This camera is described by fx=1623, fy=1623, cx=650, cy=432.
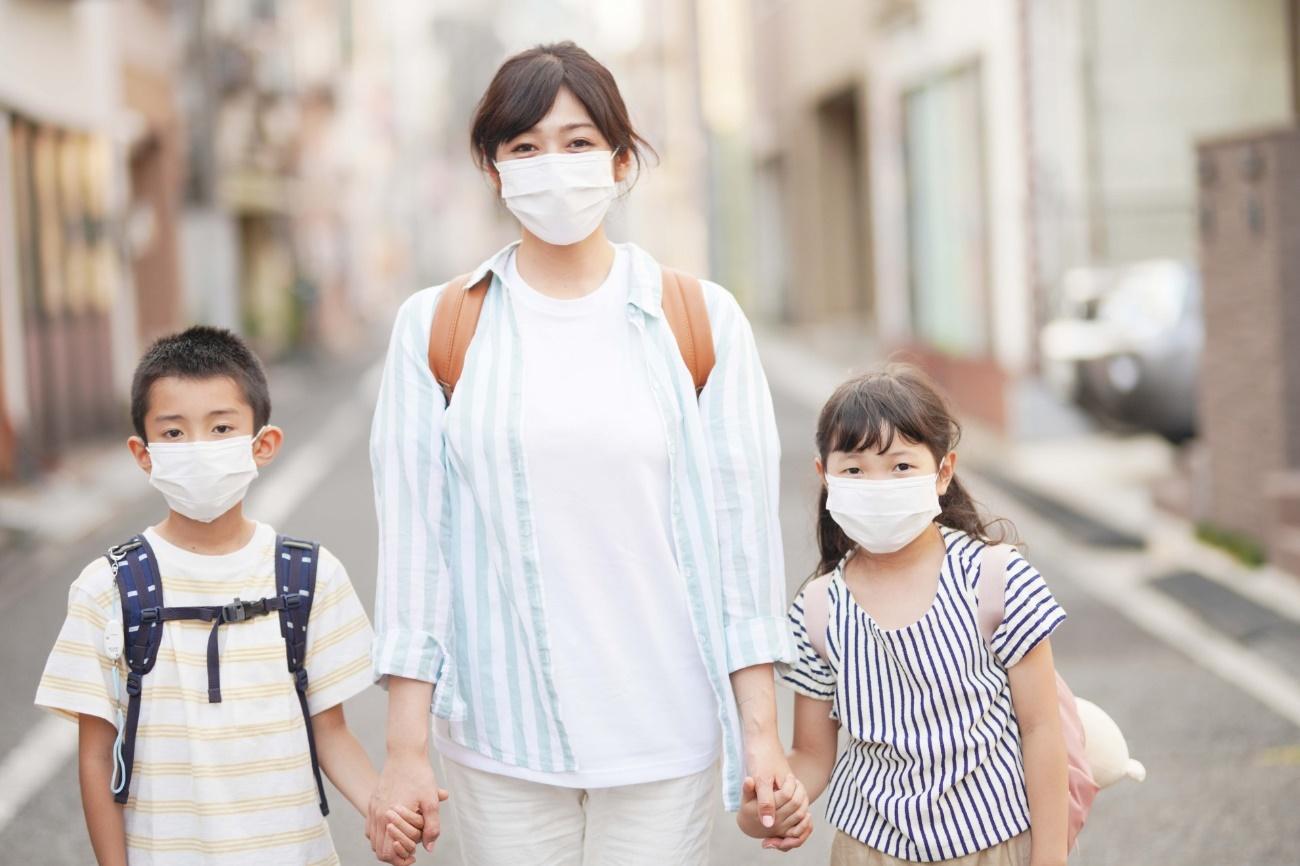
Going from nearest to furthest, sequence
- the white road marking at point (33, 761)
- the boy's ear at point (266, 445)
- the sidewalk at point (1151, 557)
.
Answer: the boy's ear at point (266, 445) < the white road marking at point (33, 761) < the sidewalk at point (1151, 557)

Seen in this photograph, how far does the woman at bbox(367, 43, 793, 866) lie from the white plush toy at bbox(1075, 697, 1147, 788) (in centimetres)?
66

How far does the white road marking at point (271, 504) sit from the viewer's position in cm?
589

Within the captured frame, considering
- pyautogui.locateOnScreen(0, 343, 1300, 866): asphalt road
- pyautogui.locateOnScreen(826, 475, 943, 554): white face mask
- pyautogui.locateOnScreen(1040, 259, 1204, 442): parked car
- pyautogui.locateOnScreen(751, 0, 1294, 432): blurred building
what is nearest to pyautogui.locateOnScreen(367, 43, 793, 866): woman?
pyautogui.locateOnScreen(826, 475, 943, 554): white face mask

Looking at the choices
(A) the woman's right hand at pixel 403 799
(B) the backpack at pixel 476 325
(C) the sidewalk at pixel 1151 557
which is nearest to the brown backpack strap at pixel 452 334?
(B) the backpack at pixel 476 325

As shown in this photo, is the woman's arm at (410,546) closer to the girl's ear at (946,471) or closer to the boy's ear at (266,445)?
the boy's ear at (266,445)

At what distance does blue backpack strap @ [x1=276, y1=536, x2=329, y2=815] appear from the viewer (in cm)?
281

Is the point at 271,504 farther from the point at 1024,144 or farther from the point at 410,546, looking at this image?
the point at 410,546

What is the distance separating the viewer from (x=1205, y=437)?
31.8 ft

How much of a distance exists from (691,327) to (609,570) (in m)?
0.44

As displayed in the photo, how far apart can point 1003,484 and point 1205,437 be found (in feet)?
9.27

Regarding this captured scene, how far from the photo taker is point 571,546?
8.64ft

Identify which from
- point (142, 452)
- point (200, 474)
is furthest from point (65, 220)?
point (200, 474)

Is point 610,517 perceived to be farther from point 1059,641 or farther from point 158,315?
point 158,315

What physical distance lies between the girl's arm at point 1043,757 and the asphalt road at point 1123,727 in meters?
0.61
